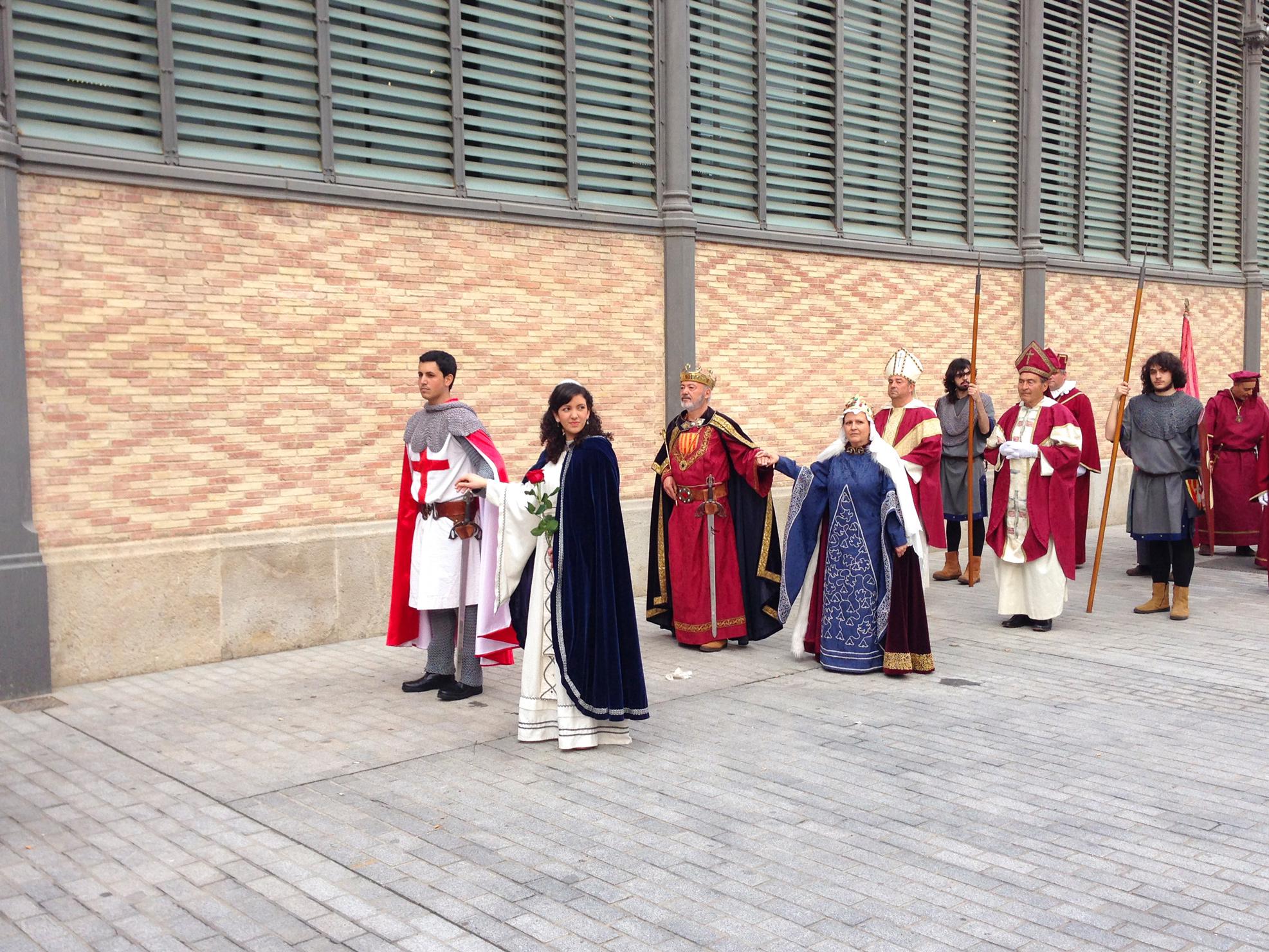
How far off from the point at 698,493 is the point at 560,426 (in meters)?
2.60

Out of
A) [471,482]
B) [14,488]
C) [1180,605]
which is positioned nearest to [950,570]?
[1180,605]

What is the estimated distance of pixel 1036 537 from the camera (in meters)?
9.23

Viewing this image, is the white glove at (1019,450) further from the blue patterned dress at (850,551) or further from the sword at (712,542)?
the sword at (712,542)

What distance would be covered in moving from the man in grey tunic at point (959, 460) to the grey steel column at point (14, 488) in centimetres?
752

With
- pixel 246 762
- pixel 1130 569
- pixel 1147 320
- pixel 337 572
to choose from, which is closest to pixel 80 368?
pixel 337 572

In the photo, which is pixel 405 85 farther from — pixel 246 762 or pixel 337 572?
pixel 246 762

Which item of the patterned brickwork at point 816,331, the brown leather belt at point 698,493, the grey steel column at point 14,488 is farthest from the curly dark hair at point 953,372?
the grey steel column at point 14,488

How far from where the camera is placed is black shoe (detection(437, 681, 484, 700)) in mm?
7258

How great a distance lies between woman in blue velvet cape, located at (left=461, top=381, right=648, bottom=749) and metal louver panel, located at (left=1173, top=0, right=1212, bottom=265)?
535 inches

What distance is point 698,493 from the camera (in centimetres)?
878

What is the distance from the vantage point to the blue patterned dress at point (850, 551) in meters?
7.84

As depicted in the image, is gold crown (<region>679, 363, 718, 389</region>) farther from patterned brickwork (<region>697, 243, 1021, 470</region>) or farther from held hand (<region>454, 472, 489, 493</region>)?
patterned brickwork (<region>697, 243, 1021, 470</region>)

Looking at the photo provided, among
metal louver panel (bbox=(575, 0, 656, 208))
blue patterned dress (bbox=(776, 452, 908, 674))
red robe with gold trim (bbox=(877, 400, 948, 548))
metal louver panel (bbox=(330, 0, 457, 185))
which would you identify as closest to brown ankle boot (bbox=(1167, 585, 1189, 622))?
red robe with gold trim (bbox=(877, 400, 948, 548))

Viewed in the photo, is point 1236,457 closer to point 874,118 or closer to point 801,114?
point 874,118
